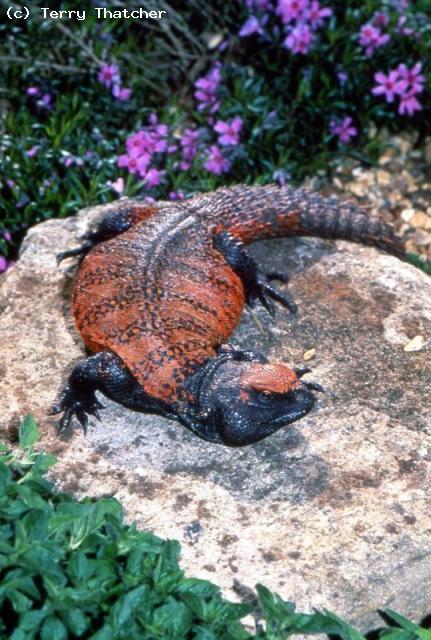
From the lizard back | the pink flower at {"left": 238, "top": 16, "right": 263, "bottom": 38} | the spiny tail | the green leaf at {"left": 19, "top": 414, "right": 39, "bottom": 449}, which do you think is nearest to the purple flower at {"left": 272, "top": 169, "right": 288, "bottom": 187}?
the pink flower at {"left": 238, "top": 16, "right": 263, "bottom": 38}

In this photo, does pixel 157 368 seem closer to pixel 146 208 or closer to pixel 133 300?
pixel 133 300

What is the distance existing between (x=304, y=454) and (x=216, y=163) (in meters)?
3.49

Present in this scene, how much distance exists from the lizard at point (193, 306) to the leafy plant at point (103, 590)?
995mm

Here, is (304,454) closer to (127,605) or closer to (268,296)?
(268,296)

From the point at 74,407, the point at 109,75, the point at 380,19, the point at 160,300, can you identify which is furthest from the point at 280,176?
the point at 74,407

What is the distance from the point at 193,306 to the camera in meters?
5.37

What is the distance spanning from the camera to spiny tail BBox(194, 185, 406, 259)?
20.4 feet

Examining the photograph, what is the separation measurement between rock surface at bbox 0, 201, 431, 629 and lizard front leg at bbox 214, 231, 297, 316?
0.25 feet

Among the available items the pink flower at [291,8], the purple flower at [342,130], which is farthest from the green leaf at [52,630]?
the pink flower at [291,8]

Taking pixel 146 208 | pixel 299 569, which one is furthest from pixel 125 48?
pixel 299 569

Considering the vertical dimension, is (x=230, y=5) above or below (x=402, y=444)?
above

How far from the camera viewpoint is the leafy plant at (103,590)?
3539 millimetres

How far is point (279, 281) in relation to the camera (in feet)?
19.8

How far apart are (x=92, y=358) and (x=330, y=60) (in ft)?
13.9
